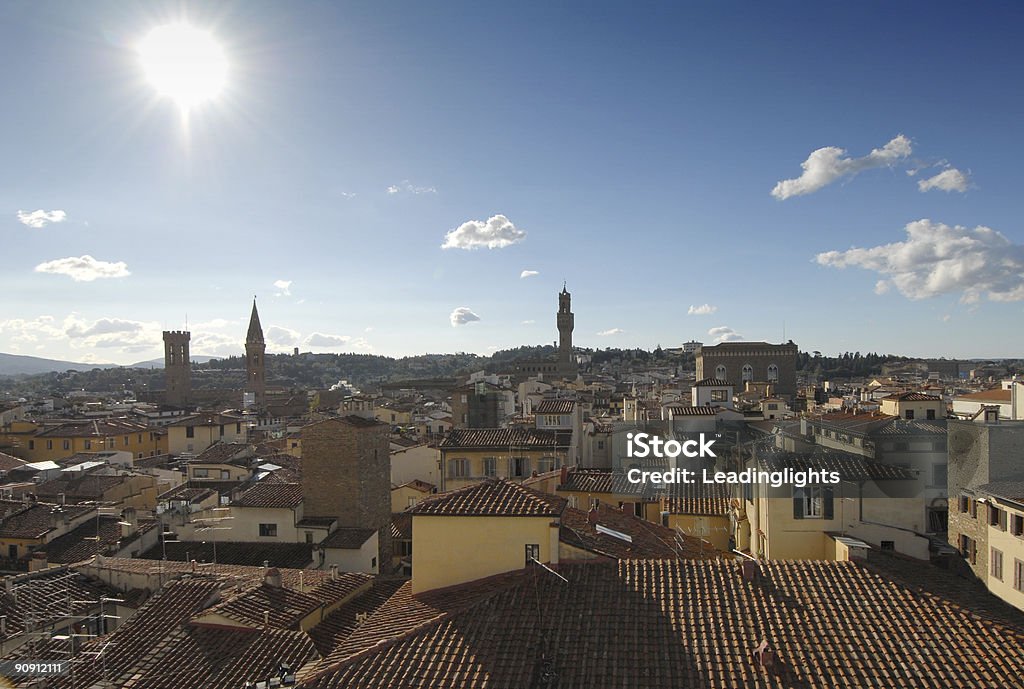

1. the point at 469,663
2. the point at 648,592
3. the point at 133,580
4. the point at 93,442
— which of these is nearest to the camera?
the point at 469,663

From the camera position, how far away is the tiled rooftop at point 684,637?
24.3 ft

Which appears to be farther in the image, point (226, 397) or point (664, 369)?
point (664, 369)

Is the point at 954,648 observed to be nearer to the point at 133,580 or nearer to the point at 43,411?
the point at 133,580

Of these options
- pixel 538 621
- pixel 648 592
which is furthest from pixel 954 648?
pixel 538 621

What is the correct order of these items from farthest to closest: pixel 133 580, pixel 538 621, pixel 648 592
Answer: pixel 133 580
pixel 648 592
pixel 538 621

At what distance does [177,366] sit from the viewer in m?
97.9

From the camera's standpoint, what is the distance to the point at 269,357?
198 m

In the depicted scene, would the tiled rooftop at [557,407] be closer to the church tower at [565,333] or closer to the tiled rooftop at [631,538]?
the tiled rooftop at [631,538]

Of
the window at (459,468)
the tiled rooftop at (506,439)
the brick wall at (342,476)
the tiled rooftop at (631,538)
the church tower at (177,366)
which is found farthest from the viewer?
the church tower at (177,366)

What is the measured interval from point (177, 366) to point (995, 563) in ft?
332

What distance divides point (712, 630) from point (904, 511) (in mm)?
8812

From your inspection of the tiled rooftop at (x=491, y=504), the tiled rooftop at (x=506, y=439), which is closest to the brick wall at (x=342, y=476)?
the tiled rooftop at (x=506, y=439)

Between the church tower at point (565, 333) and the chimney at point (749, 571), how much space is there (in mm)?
106021

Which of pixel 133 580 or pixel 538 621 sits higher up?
pixel 538 621
